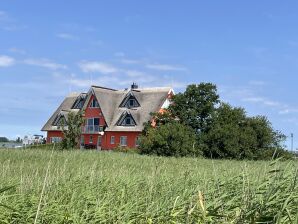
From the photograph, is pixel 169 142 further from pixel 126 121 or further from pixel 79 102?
pixel 79 102

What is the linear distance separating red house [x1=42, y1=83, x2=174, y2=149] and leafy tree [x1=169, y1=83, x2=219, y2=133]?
35.7ft

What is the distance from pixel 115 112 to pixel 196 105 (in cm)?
1945

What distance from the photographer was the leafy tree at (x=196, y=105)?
48062mm

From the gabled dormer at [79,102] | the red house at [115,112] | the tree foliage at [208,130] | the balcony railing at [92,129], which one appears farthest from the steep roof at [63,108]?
the tree foliage at [208,130]

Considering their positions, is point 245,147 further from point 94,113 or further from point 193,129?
point 94,113

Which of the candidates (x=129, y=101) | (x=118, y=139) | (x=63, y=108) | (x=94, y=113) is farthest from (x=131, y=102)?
(x=63, y=108)

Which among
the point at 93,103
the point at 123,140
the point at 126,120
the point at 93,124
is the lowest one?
the point at 123,140

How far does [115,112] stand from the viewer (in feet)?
214

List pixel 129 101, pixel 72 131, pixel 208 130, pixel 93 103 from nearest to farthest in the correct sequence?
pixel 208 130, pixel 72 131, pixel 129 101, pixel 93 103

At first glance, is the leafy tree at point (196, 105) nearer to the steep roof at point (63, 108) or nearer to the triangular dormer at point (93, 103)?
the triangular dormer at point (93, 103)

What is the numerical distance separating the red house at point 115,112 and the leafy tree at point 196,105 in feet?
35.7

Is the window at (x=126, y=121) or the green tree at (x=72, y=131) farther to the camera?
the window at (x=126, y=121)

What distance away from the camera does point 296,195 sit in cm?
396

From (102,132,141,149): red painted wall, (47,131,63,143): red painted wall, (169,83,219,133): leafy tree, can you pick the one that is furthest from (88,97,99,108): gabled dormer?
(169,83,219,133): leafy tree
